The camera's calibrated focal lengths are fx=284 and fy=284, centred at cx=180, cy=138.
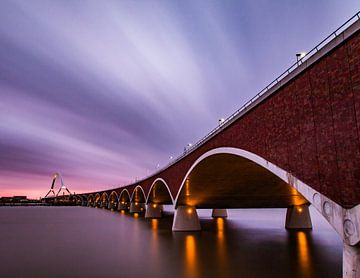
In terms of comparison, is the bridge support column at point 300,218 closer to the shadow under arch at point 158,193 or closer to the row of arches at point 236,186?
the row of arches at point 236,186

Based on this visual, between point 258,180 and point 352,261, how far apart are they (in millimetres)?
20183

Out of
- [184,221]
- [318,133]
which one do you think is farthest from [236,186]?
[318,133]

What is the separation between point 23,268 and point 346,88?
19769mm

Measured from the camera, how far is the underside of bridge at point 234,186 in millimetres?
25359

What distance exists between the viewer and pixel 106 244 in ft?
87.6

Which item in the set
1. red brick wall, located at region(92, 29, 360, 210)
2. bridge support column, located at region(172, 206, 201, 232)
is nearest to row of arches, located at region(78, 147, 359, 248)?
bridge support column, located at region(172, 206, 201, 232)

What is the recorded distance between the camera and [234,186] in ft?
108

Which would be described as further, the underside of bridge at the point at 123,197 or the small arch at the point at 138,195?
the underside of bridge at the point at 123,197

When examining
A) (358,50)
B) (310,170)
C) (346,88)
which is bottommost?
(310,170)

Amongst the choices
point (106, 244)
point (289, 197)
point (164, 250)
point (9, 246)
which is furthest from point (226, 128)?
point (9, 246)

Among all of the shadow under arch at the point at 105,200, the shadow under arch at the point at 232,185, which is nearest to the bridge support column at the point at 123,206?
the shadow under arch at the point at 105,200

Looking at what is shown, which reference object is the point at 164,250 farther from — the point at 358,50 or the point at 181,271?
the point at 358,50

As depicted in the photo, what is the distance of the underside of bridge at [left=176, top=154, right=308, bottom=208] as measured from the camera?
2536cm

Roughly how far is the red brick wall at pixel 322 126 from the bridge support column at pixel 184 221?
73.2 ft
